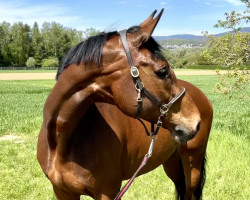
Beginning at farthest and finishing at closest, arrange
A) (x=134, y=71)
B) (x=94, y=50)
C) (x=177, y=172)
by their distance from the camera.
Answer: (x=177, y=172), (x=94, y=50), (x=134, y=71)

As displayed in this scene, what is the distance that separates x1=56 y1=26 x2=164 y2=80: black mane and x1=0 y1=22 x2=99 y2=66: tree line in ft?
256

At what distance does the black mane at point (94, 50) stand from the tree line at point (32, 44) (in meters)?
78.1

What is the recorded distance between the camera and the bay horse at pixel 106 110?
2.03 metres

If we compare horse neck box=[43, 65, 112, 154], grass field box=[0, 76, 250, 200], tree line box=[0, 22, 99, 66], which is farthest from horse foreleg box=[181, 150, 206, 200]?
tree line box=[0, 22, 99, 66]

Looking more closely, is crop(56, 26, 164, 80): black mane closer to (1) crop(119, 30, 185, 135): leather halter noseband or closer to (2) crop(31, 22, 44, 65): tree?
(1) crop(119, 30, 185, 135): leather halter noseband

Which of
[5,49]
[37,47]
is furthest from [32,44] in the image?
[5,49]

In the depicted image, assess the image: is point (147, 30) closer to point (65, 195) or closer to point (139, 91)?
point (139, 91)

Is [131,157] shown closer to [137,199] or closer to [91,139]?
[91,139]

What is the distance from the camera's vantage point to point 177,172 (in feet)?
13.9

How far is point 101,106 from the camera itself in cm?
269

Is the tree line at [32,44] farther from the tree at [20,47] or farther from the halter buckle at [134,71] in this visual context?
the halter buckle at [134,71]

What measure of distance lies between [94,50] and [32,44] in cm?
8818

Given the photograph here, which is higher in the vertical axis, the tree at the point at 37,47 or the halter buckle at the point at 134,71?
the halter buckle at the point at 134,71

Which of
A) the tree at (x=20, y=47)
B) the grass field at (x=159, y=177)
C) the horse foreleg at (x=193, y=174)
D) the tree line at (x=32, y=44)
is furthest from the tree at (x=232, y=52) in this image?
the tree at (x=20, y=47)
